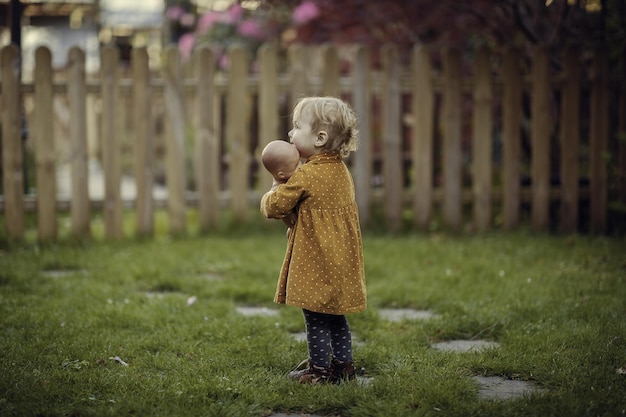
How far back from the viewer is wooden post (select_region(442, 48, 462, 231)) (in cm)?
656

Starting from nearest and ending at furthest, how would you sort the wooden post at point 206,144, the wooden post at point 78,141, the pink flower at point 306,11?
the wooden post at point 78,141
the wooden post at point 206,144
the pink flower at point 306,11

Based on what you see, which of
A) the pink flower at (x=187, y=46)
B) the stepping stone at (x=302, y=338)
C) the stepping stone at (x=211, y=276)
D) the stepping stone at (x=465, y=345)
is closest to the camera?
the stepping stone at (x=465, y=345)

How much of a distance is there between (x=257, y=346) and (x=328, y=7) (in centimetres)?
454

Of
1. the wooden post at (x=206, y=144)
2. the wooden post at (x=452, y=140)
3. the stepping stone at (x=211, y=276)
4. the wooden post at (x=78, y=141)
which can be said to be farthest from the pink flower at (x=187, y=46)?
the stepping stone at (x=211, y=276)

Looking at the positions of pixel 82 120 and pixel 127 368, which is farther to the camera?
pixel 82 120

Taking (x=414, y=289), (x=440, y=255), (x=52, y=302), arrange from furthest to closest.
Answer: (x=440, y=255) < (x=414, y=289) < (x=52, y=302)

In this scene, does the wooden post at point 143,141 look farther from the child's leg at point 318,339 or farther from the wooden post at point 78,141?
the child's leg at point 318,339

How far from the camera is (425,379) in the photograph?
3066 mm

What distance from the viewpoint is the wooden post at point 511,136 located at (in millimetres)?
6535

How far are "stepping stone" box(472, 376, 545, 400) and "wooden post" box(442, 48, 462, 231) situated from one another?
3.64 m

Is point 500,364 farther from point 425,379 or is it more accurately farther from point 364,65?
point 364,65

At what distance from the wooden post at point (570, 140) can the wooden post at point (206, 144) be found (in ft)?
9.74

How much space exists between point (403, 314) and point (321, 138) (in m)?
1.46

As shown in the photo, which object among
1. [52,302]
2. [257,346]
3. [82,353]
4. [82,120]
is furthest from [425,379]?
[82,120]
